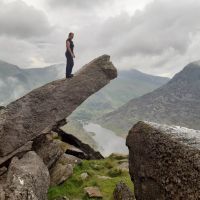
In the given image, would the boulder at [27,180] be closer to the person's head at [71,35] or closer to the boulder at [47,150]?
the boulder at [47,150]

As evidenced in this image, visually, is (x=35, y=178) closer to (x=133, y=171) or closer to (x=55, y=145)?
(x=133, y=171)

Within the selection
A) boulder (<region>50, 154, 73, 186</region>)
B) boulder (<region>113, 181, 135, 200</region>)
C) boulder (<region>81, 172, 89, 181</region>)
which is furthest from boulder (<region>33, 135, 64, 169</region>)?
boulder (<region>113, 181, 135, 200</region>)

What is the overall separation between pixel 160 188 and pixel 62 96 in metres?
20.1

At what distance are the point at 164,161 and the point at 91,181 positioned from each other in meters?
15.3

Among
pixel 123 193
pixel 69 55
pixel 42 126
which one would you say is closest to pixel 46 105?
pixel 42 126

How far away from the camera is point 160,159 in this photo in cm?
1522

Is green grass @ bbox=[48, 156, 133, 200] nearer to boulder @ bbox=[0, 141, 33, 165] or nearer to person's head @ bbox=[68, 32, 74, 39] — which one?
boulder @ bbox=[0, 141, 33, 165]

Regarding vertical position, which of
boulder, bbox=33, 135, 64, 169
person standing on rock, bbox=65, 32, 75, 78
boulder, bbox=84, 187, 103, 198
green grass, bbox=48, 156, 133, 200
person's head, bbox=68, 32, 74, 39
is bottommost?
green grass, bbox=48, 156, 133, 200

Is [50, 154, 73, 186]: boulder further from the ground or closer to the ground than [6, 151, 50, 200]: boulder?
closer to the ground

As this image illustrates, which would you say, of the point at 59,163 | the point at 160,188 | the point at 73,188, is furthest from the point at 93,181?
the point at 160,188

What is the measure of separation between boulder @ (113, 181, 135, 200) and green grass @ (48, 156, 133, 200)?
111cm

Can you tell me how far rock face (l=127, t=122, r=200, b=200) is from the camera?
42.2ft

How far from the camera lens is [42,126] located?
31.0 m

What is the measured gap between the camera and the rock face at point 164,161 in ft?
42.2
